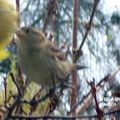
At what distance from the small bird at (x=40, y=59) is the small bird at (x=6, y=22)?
0.18m

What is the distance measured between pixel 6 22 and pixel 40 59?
0.88ft

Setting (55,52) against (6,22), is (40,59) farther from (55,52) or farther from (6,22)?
(6,22)

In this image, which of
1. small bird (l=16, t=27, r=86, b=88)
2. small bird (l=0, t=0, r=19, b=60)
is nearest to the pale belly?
small bird (l=16, t=27, r=86, b=88)

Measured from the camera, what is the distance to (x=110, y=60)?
3.97m

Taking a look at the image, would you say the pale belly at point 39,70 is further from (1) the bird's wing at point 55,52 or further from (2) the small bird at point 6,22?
(2) the small bird at point 6,22

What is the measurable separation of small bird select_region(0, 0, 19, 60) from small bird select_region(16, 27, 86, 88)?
0.60ft

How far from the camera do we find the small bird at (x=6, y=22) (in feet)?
2.53

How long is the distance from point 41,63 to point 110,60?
2.97 m

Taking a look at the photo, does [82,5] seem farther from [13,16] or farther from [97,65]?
[13,16]

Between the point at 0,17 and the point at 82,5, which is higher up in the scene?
the point at 82,5

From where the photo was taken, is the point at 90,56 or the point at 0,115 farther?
the point at 90,56

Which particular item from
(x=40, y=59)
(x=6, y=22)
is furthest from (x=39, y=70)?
(x=6, y=22)

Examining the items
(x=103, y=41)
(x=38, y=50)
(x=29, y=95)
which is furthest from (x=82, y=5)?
(x=38, y=50)

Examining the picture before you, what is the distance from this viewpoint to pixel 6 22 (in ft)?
2.56
